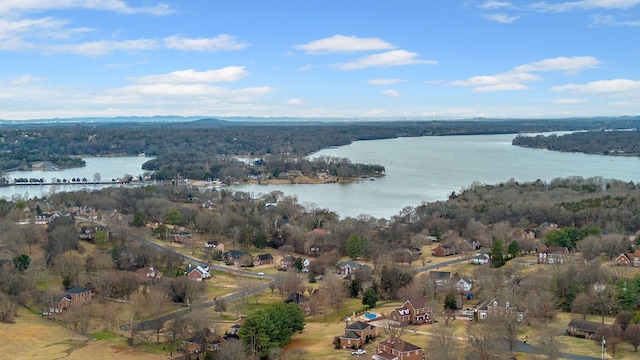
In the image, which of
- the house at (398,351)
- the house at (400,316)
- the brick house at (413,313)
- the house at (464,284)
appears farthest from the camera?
the house at (464,284)

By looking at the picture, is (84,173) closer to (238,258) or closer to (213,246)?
(213,246)

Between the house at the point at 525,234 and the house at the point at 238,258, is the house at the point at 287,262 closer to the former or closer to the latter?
the house at the point at 238,258

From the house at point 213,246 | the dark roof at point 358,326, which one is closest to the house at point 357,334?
the dark roof at point 358,326

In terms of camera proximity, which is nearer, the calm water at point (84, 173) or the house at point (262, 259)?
the house at point (262, 259)

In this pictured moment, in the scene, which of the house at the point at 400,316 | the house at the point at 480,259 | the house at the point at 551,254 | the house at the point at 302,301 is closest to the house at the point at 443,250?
the house at the point at 480,259

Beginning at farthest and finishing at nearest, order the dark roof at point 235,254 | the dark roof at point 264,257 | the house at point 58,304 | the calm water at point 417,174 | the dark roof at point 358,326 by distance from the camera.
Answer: the calm water at point 417,174 < the dark roof at point 264,257 < the dark roof at point 235,254 < the house at point 58,304 < the dark roof at point 358,326

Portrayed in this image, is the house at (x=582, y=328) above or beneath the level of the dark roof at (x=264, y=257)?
above

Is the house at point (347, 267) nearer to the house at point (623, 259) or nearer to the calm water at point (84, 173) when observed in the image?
the house at point (623, 259)

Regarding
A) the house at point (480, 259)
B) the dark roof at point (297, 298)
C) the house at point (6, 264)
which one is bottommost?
the house at point (480, 259)
